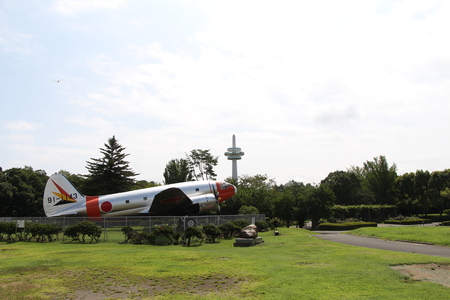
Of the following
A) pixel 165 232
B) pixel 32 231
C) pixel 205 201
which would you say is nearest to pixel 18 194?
pixel 205 201

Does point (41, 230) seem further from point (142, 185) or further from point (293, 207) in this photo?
point (142, 185)

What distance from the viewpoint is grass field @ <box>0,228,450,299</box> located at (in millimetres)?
8609

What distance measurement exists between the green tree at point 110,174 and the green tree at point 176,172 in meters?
11.3

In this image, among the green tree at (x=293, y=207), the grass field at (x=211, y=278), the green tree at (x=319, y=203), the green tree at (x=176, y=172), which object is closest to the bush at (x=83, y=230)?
the grass field at (x=211, y=278)

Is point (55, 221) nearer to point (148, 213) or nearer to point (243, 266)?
point (148, 213)

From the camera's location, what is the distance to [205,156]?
258 feet

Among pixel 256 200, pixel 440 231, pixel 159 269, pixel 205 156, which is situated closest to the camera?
pixel 159 269

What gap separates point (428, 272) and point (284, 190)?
45.4 meters

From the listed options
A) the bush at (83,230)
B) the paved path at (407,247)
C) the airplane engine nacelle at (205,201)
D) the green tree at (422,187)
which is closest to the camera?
the paved path at (407,247)

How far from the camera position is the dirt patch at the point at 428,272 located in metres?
10.1

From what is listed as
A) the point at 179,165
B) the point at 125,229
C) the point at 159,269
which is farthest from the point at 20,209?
the point at 159,269

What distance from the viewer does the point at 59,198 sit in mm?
33656

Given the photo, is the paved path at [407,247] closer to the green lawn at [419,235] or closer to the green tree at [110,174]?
the green lawn at [419,235]

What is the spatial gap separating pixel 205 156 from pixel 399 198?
1730 inches
